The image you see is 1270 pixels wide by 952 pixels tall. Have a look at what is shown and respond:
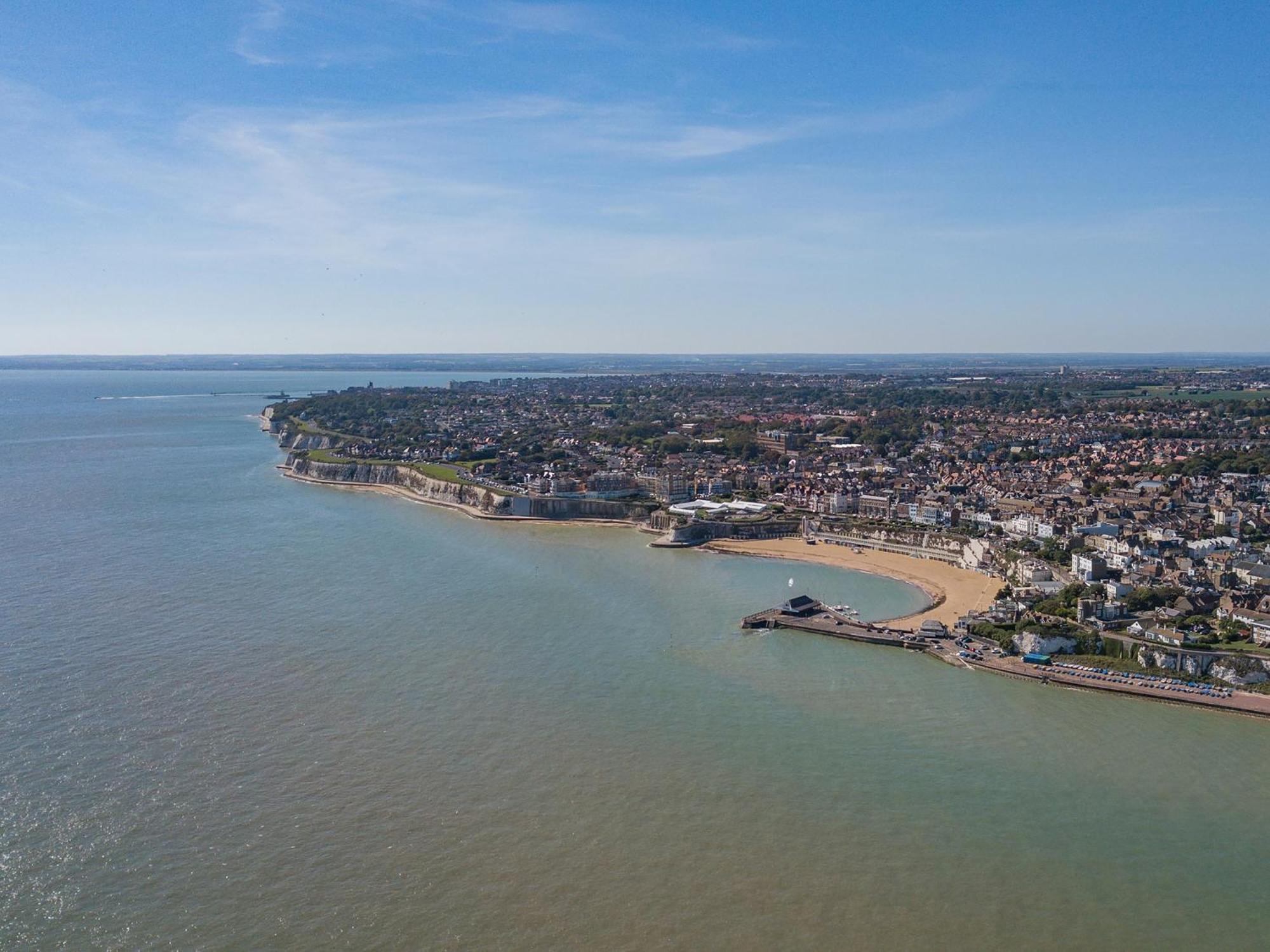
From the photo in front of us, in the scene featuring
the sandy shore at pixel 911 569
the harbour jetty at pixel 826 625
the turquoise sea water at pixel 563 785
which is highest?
the turquoise sea water at pixel 563 785

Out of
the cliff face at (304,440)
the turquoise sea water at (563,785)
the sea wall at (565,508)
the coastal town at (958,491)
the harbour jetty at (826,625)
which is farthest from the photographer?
the cliff face at (304,440)

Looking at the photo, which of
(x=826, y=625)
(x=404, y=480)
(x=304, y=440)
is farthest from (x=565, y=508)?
(x=304, y=440)

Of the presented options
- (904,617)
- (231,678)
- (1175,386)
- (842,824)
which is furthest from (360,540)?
(1175,386)

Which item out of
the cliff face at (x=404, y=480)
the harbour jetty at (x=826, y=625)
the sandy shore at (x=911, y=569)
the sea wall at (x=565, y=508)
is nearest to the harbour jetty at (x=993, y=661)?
the harbour jetty at (x=826, y=625)

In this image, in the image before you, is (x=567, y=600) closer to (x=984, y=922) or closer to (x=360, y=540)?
(x=360, y=540)

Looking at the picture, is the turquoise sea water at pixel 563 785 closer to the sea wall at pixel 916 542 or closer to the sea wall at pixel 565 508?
the sea wall at pixel 916 542

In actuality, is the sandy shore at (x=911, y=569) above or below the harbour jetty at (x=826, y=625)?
below

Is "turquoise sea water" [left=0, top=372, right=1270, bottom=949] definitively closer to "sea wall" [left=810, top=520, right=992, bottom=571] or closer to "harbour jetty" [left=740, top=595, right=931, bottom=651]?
"harbour jetty" [left=740, top=595, right=931, bottom=651]
